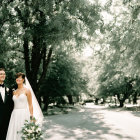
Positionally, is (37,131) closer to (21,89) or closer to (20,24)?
(21,89)

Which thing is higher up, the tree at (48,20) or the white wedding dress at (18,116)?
the tree at (48,20)

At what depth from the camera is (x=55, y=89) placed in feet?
111

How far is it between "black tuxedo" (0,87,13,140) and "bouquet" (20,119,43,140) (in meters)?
0.68

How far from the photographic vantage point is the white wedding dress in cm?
639

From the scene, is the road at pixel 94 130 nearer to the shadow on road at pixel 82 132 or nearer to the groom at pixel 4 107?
the shadow on road at pixel 82 132

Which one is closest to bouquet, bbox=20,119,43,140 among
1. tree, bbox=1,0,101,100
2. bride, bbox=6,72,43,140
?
bride, bbox=6,72,43,140

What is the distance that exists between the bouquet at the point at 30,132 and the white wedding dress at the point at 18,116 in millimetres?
357

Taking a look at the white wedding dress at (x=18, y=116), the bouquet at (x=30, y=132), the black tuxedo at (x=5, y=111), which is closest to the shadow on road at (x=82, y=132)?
the bouquet at (x=30, y=132)

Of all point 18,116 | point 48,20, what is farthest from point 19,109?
point 48,20

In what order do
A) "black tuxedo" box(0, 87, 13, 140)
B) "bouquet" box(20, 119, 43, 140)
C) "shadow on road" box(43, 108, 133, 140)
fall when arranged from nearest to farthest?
1. "bouquet" box(20, 119, 43, 140)
2. "black tuxedo" box(0, 87, 13, 140)
3. "shadow on road" box(43, 108, 133, 140)

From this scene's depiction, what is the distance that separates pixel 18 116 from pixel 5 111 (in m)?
0.39

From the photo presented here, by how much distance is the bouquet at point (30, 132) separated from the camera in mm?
6036

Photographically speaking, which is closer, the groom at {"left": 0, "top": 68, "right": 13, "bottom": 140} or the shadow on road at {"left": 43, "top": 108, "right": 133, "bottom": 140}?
the groom at {"left": 0, "top": 68, "right": 13, "bottom": 140}

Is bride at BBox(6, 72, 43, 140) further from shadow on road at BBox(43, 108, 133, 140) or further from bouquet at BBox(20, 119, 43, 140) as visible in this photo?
shadow on road at BBox(43, 108, 133, 140)
